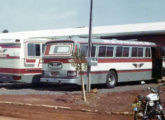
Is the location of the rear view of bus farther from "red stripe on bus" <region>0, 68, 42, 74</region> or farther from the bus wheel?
the bus wheel

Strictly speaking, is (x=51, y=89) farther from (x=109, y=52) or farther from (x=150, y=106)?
(x=150, y=106)

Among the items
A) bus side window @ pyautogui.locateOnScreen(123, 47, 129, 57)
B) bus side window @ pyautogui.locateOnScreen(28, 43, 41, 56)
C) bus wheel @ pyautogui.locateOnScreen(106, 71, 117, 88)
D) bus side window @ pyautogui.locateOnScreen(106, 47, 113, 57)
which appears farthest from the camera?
bus side window @ pyautogui.locateOnScreen(123, 47, 129, 57)

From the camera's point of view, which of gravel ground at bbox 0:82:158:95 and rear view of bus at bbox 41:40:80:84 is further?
gravel ground at bbox 0:82:158:95

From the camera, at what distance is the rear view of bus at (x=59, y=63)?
16.3 meters

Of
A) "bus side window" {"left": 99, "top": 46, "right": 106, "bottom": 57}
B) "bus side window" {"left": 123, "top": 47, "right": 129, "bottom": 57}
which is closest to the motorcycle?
"bus side window" {"left": 99, "top": 46, "right": 106, "bottom": 57}

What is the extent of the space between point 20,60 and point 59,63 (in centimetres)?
208

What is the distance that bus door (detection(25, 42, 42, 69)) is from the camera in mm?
17656

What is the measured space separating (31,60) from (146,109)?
400 inches

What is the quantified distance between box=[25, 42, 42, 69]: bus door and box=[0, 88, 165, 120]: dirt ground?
336 centimetres

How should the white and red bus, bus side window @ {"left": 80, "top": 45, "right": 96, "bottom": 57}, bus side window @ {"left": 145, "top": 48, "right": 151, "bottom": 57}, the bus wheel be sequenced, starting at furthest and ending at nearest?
bus side window @ {"left": 145, "top": 48, "right": 151, "bottom": 57}, the bus wheel, bus side window @ {"left": 80, "top": 45, "right": 96, "bottom": 57}, the white and red bus

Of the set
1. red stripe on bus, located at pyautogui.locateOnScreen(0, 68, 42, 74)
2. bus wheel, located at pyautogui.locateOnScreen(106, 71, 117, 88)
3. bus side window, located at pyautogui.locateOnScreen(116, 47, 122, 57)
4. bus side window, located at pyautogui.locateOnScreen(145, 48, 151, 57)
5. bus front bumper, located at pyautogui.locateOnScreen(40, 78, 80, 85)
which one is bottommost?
bus wheel, located at pyautogui.locateOnScreen(106, 71, 117, 88)

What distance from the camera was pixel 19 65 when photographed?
17359 mm

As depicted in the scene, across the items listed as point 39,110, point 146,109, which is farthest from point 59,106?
point 146,109

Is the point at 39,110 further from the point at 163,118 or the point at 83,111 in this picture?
the point at 163,118
